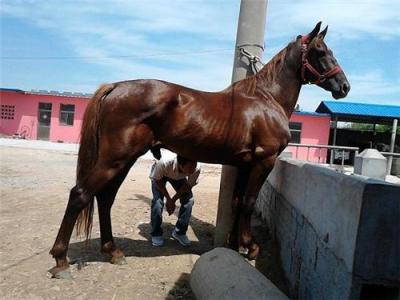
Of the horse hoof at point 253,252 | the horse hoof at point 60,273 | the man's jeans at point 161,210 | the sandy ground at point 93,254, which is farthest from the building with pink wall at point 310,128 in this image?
the horse hoof at point 60,273

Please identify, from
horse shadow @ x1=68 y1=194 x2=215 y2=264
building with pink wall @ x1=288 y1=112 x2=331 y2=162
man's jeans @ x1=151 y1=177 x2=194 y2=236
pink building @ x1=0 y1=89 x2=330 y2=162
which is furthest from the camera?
pink building @ x1=0 y1=89 x2=330 y2=162

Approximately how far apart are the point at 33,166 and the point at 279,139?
10334mm

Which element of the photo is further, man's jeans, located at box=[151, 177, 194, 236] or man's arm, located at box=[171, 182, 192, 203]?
man's jeans, located at box=[151, 177, 194, 236]

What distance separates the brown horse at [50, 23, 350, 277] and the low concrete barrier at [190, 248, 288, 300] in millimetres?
930

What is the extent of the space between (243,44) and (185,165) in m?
1.65

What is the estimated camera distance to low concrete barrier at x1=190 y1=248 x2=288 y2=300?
113 inches

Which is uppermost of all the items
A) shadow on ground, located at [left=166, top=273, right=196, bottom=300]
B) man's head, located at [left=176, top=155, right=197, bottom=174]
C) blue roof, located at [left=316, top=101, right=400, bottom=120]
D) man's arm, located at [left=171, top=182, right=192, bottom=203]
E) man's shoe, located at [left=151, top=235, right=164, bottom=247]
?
blue roof, located at [left=316, top=101, right=400, bottom=120]

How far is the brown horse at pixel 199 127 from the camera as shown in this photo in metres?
4.05

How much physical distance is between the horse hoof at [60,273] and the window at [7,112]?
2727 cm

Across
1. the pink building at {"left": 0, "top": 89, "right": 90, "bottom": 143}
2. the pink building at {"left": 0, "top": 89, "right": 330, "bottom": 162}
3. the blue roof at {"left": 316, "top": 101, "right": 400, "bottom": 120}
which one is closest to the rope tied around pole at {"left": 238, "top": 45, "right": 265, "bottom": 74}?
the blue roof at {"left": 316, "top": 101, "right": 400, "bottom": 120}

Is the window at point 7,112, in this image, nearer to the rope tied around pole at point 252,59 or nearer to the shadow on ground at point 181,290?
the rope tied around pole at point 252,59

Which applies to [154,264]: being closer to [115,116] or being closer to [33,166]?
[115,116]

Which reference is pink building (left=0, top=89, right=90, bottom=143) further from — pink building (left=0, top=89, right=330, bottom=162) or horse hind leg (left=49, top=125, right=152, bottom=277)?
horse hind leg (left=49, top=125, right=152, bottom=277)

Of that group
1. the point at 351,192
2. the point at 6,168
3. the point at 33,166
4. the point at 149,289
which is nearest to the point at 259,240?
the point at 149,289
